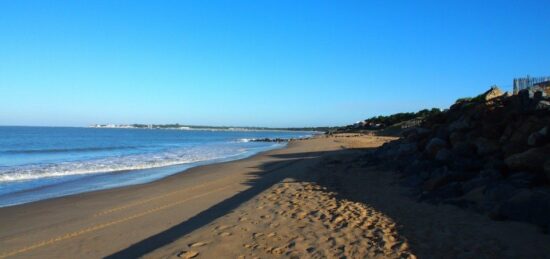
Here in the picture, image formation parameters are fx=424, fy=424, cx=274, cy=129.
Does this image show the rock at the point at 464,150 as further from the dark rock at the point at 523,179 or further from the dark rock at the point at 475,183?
the dark rock at the point at 523,179

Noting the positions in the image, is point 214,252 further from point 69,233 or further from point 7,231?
point 7,231

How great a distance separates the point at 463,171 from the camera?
10125mm

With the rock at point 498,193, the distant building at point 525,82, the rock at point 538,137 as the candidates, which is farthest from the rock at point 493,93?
the rock at point 498,193

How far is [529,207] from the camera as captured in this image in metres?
6.60

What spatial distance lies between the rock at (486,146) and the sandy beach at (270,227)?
230 cm

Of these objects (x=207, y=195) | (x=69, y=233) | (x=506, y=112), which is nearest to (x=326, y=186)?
(x=207, y=195)

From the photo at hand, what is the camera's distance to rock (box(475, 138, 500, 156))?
10.6 metres

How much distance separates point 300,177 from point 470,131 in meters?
5.36

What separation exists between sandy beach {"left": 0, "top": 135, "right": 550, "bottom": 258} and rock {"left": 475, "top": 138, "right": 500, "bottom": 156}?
2.30 m

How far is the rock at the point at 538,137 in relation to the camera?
901cm

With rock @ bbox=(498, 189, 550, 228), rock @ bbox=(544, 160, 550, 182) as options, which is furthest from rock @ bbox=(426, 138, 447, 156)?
rock @ bbox=(498, 189, 550, 228)

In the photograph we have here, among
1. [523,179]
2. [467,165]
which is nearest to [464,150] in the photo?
[467,165]

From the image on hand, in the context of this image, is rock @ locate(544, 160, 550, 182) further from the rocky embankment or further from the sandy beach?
the sandy beach

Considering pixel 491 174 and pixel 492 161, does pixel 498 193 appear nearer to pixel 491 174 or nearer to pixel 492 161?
pixel 491 174
